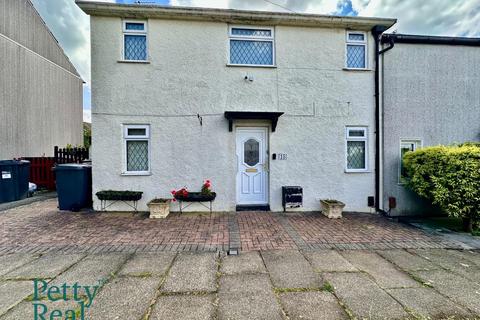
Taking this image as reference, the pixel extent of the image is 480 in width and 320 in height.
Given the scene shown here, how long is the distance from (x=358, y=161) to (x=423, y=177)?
5.26ft

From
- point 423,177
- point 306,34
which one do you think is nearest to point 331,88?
point 306,34

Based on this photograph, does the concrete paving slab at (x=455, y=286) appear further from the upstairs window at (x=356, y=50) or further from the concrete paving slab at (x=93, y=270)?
the upstairs window at (x=356, y=50)

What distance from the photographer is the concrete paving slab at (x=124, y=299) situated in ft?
7.33

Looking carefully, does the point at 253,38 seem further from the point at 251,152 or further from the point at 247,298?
the point at 247,298

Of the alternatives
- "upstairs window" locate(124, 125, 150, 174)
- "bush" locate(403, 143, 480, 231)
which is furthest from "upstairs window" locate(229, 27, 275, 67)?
"bush" locate(403, 143, 480, 231)

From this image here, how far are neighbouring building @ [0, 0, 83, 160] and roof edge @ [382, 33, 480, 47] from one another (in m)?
14.9

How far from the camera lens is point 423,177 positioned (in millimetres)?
5480

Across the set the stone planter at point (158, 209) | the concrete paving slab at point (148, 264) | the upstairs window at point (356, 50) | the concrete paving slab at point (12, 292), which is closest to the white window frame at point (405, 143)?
the upstairs window at point (356, 50)

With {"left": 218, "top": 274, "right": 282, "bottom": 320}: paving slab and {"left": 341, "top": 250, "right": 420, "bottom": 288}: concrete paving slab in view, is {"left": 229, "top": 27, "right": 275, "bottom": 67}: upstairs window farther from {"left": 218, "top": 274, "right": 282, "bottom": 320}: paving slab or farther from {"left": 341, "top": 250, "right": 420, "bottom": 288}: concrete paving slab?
{"left": 218, "top": 274, "right": 282, "bottom": 320}: paving slab

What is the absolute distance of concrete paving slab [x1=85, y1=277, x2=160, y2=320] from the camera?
223cm

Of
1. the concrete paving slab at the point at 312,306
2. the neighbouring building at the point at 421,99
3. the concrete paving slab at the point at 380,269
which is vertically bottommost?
the concrete paving slab at the point at 380,269

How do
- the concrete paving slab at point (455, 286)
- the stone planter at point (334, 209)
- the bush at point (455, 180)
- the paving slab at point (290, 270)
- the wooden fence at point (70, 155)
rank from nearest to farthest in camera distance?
1. the concrete paving slab at point (455, 286)
2. the paving slab at point (290, 270)
3. the bush at point (455, 180)
4. the stone planter at point (334, 209)
5. the wooden fence at point (70, 155)

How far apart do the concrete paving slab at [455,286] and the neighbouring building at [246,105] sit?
333cm

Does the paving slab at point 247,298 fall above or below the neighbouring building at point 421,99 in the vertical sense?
below
